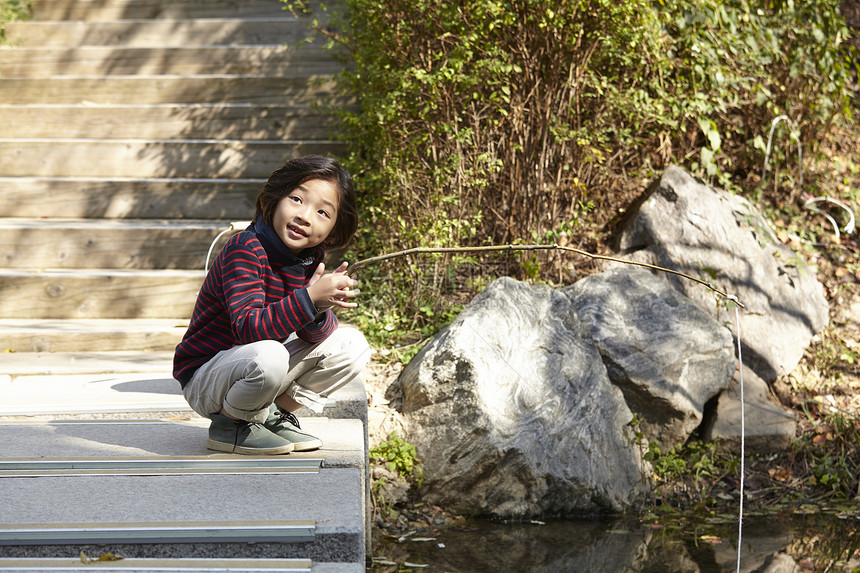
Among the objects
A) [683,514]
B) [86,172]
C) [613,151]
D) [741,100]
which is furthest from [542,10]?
[86,172]

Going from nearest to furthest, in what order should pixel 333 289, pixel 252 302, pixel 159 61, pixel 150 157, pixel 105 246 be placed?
pixel 333 289, pixel 252 302, pixel 105 246, pixel 150 157, pixel 159 61

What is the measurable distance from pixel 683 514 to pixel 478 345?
1.14m

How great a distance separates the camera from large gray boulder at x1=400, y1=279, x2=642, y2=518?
3.40m

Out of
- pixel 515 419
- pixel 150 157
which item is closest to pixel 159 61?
pixel 150 157

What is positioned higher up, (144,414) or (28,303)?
(144,414)

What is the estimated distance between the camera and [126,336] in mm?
4129

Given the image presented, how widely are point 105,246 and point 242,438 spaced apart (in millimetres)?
2739

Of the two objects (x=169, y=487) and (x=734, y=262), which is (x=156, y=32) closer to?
(x=734, y=262)

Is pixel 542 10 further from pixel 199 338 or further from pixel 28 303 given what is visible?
pixel 28 303

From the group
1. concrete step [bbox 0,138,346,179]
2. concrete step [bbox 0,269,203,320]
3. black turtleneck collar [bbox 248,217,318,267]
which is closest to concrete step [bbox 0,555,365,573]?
black turtleneck collar [bbox 248,217,318,267]

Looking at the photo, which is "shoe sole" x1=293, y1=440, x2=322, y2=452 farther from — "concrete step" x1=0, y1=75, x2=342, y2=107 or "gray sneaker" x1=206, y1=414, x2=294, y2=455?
"concrete step" x1=0, y1=75, x2=342, y2=107

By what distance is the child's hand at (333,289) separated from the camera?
2160mm

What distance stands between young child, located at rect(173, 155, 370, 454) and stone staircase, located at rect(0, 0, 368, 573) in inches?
6.4

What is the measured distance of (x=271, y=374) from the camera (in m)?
2.32
